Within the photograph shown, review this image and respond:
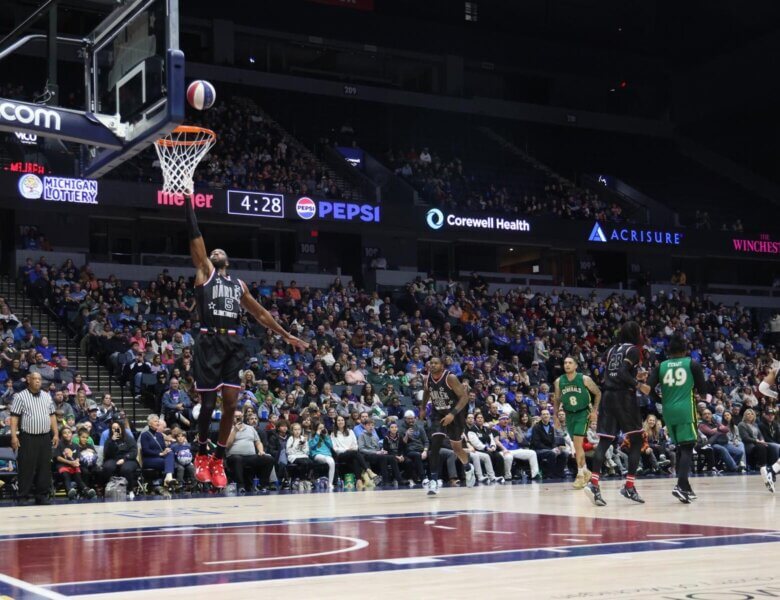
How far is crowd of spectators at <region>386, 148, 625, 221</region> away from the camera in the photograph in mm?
33594

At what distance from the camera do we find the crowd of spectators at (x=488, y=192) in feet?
110

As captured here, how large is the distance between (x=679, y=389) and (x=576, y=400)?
3.09 m

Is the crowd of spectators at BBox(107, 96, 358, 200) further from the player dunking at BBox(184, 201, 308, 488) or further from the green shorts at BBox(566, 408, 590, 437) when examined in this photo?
the player dunking at BBox(184, 201, 308, 488)

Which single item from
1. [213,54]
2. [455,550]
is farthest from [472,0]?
[455,550]

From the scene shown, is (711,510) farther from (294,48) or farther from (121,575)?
(294,48)

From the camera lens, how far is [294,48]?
37.2 m

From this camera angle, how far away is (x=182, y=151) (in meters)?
11.6

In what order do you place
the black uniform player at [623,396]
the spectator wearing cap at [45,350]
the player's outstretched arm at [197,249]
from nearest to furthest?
the player's outstretched arm at [197,249]
the black uniform player at [623,396]
the spectator wearing cap at [45,350]

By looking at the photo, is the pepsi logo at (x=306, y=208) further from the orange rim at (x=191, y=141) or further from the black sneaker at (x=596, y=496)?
the black sneaker at (x=596, y=496)

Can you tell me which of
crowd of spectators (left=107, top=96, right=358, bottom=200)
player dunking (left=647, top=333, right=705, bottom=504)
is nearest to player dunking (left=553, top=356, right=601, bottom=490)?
player dunking (left=647, top=333, right=705, bottom=504)

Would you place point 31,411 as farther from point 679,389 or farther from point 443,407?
point 679,389

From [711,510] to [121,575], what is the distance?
20.6ft

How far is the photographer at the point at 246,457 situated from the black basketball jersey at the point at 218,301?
25.2ft

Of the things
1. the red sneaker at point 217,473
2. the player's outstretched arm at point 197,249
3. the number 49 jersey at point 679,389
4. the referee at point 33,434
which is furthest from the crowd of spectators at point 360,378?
the player's outstretched arm at point 197,249
